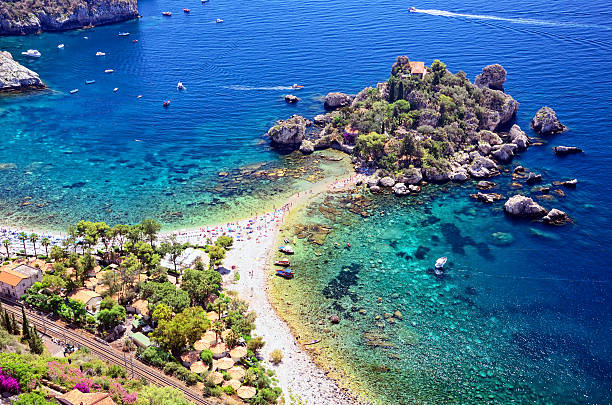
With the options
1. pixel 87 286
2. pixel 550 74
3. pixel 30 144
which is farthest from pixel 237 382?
pixel 550 74

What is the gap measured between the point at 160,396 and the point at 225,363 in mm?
11089

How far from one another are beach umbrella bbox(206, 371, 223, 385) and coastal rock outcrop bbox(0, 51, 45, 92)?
135161 millimetres

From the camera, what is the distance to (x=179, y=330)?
6338 centimetres

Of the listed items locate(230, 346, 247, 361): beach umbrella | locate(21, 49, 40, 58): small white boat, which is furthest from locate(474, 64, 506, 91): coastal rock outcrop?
locate(21, 49, 40, 58): small white boat

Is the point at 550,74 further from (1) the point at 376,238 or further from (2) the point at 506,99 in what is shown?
(1) the point at 376,238

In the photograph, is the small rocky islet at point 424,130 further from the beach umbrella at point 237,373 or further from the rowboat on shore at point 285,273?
the beach umbrella at point 237,373

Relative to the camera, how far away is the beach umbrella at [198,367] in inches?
2485

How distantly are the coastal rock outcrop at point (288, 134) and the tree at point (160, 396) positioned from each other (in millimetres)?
75281

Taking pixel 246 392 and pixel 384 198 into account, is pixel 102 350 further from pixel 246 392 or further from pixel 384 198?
pixel 384 198

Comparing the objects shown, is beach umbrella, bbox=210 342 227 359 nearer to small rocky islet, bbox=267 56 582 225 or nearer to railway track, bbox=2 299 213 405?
railway track, bbox=2 299 213 405

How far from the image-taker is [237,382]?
202 ft

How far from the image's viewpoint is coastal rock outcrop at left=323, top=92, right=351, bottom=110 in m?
140

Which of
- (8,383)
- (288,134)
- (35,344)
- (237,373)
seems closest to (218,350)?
(237,373)

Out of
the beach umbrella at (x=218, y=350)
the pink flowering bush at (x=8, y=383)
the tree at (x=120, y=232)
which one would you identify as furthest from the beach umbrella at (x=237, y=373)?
the tree at (x=120, y=232)
